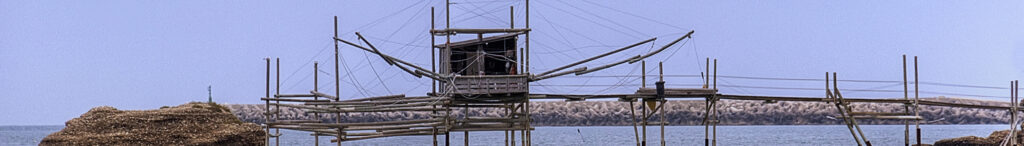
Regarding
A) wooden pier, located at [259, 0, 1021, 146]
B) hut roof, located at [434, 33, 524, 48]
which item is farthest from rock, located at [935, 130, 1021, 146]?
hut roof, located at [434, 33, 524, 48]

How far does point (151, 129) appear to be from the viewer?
41.3 metres

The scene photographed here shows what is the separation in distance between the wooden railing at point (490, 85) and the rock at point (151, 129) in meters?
13.6

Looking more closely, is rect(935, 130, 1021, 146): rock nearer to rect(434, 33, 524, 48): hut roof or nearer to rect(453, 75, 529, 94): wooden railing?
rect(434, 33, 524, 48): hut roof

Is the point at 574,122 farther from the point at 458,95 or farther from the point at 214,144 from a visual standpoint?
the point at 458,95

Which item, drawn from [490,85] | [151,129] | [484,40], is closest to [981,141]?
[484,40]

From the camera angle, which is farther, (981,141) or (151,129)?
(981,141)

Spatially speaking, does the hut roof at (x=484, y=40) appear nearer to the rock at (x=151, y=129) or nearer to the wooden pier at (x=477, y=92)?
the wooden pier at (x=477, y=92)

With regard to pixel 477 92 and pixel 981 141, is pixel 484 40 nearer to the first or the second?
pixel 477 92

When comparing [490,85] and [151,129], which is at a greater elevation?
[490,85]

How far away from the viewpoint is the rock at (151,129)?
41.0m

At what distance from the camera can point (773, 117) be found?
127188 millimetres

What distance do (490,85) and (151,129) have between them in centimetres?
1526

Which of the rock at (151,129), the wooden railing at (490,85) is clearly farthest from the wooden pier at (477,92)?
the rock at (151,129)

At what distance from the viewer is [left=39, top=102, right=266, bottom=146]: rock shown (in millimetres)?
41000
